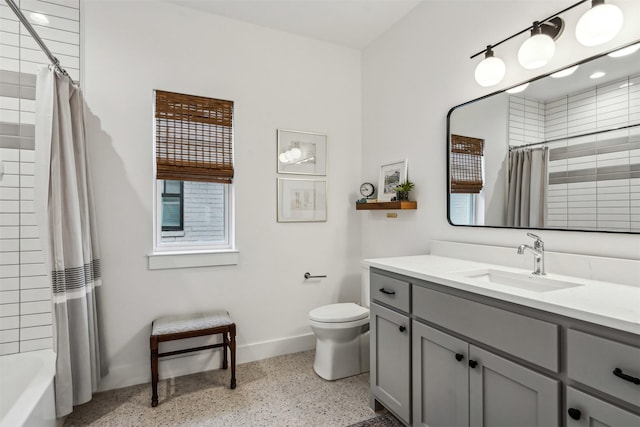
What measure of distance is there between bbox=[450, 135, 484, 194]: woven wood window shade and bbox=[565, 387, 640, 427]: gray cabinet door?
1240mm

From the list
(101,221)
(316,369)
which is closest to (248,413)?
(316,369)

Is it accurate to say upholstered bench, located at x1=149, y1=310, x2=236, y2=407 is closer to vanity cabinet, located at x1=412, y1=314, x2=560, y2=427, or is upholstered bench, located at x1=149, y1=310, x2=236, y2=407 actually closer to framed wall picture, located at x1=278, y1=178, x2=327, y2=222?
framed wall picture, located at x1=278, y1=178, x2=327, y2=222

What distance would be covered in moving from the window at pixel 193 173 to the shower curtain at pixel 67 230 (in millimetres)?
486

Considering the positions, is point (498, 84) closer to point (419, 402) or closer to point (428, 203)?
point (428, 203)

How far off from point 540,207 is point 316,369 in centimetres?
184

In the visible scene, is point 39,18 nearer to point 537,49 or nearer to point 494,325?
point 537,49

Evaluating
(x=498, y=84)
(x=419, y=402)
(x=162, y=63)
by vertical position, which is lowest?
(x=419, y=402)

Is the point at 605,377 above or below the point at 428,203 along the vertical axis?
below

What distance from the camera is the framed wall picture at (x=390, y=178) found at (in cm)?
261

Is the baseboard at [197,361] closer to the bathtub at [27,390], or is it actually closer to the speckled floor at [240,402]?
the speckled floor at [240,402]

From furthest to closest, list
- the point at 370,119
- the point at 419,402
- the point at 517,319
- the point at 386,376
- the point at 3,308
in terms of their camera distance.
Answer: the point at 370,119 < the point at 3,308 < the point at 386,376 < the point at 419,402 < the point at 517,319

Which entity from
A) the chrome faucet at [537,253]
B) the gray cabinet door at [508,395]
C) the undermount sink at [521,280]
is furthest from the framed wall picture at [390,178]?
the gray cabinet door at [508,395]

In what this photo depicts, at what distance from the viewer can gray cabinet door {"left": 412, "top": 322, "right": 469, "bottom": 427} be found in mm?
1396

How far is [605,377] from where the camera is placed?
946 millimetres
